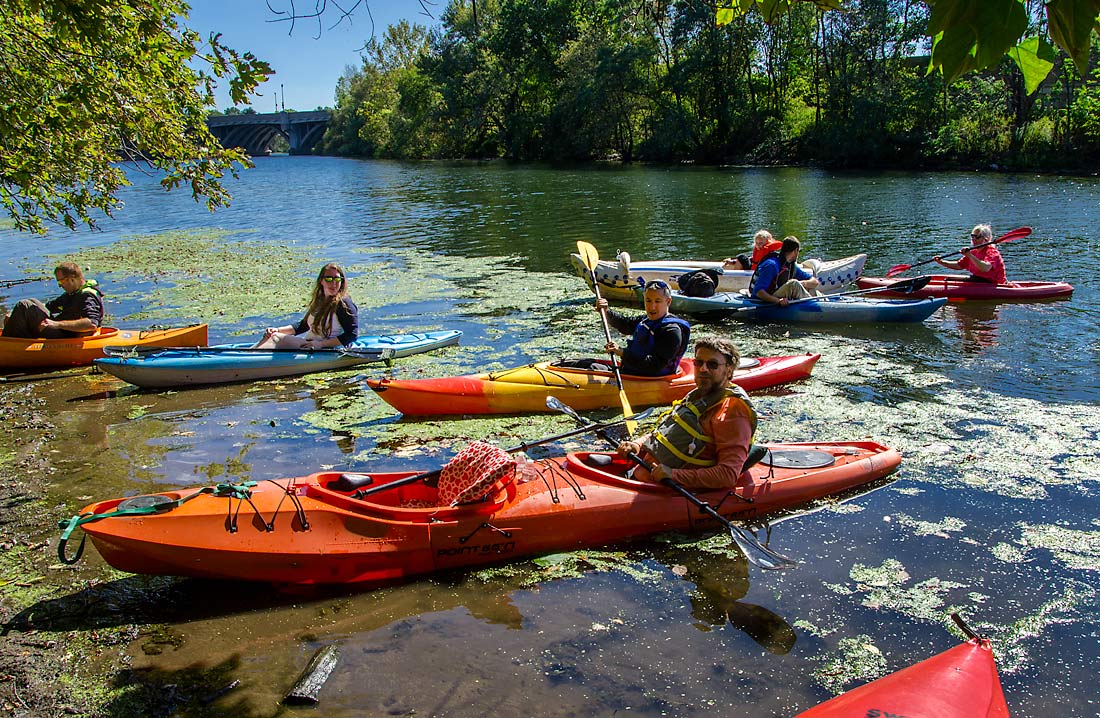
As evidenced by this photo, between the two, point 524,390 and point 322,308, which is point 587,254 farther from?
point 524,390

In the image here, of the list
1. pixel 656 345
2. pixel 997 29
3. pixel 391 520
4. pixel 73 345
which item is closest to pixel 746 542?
pixel 391 520

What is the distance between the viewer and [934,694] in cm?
331

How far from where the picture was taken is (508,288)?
1382 cm

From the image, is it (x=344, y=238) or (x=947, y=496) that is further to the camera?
(x=344, y=238)

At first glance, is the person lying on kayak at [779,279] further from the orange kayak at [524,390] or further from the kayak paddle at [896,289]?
the orange kayak at [524,390]

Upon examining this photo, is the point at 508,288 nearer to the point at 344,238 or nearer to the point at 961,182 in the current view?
the point at 344,238

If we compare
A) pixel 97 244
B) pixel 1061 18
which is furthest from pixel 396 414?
pixel 97 244

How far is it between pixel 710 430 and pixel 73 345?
746cm

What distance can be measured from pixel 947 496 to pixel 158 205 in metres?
33.0

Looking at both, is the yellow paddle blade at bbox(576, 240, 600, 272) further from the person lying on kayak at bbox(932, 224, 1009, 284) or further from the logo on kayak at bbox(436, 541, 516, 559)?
the logo on kayak at bbox(436, 541, 516, 559)

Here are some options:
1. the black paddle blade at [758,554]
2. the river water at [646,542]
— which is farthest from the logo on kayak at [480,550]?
the black paddle blade at [758,554]

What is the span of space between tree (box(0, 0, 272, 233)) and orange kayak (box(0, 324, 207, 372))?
1801 mm

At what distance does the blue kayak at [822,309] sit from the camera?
35.6ft

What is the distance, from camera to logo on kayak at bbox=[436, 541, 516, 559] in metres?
4.79
